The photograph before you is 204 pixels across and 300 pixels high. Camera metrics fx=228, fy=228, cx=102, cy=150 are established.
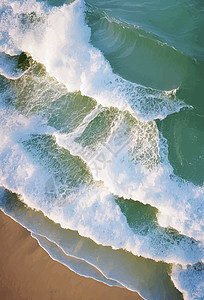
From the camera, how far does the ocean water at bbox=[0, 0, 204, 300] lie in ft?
13.1

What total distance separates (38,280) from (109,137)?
9.30ft

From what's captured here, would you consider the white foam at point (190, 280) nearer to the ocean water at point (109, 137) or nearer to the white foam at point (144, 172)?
the ocean water at point (109, 137)

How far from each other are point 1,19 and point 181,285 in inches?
262

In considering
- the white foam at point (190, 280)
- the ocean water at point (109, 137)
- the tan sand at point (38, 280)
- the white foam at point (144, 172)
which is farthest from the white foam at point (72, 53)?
the tan sand at point (38, 280)

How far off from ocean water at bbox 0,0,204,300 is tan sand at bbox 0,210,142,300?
0.13 metres

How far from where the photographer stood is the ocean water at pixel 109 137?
3.99 metres

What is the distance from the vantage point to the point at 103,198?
427cm

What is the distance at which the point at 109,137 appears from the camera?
4.57 meters

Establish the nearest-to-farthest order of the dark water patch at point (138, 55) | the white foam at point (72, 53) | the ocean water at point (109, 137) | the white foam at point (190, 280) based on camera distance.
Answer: the white foam at point (190, 280) → the ocean water at point (109, 137) → the white foam at point (72, 53) → the dark water patch at point (138, 55)

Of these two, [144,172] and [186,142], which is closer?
[144,172]

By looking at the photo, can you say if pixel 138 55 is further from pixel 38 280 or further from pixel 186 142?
pixel 38 280

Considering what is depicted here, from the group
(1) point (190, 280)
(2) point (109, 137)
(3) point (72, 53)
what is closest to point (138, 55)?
(3) point (72, 53)

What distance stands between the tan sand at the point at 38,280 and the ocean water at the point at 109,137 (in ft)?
0.44

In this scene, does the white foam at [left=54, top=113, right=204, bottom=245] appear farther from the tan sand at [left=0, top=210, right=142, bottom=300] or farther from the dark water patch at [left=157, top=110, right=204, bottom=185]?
the tan sand at [left=0, top=210, right=142, bottom=300]
